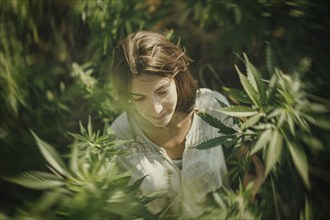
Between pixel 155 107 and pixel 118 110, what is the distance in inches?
11.1

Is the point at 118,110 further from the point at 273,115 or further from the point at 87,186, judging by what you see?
the point at 273,115

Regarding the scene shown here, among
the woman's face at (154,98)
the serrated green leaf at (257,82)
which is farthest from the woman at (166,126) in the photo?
the serrated green leaf at (257,82)

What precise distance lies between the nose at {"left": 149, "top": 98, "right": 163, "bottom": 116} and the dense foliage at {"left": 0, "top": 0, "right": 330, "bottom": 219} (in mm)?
117

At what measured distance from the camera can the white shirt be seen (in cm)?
92

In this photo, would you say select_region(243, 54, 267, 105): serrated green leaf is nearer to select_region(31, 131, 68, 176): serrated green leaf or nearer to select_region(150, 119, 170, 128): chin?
select_region(150, 119, 170, 128): chin

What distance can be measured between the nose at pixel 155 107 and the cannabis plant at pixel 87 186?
4.2 inches

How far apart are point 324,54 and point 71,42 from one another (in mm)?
926

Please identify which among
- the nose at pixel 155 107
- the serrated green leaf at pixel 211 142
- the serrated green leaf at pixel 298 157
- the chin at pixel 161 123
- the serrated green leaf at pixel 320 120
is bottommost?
the serrated green leaf at pixel 298 157

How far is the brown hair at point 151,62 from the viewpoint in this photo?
2.68 ft

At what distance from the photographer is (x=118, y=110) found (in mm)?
1105

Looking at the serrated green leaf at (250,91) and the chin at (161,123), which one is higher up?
the chin at (161,123)

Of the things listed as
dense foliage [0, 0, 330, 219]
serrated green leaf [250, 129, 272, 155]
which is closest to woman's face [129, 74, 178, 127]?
dense foliage [0, 0, 330, 219]

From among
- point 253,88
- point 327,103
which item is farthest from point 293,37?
point 253,88

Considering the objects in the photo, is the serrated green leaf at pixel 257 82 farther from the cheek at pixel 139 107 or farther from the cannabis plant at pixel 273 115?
the cheek at pixel 139 107
